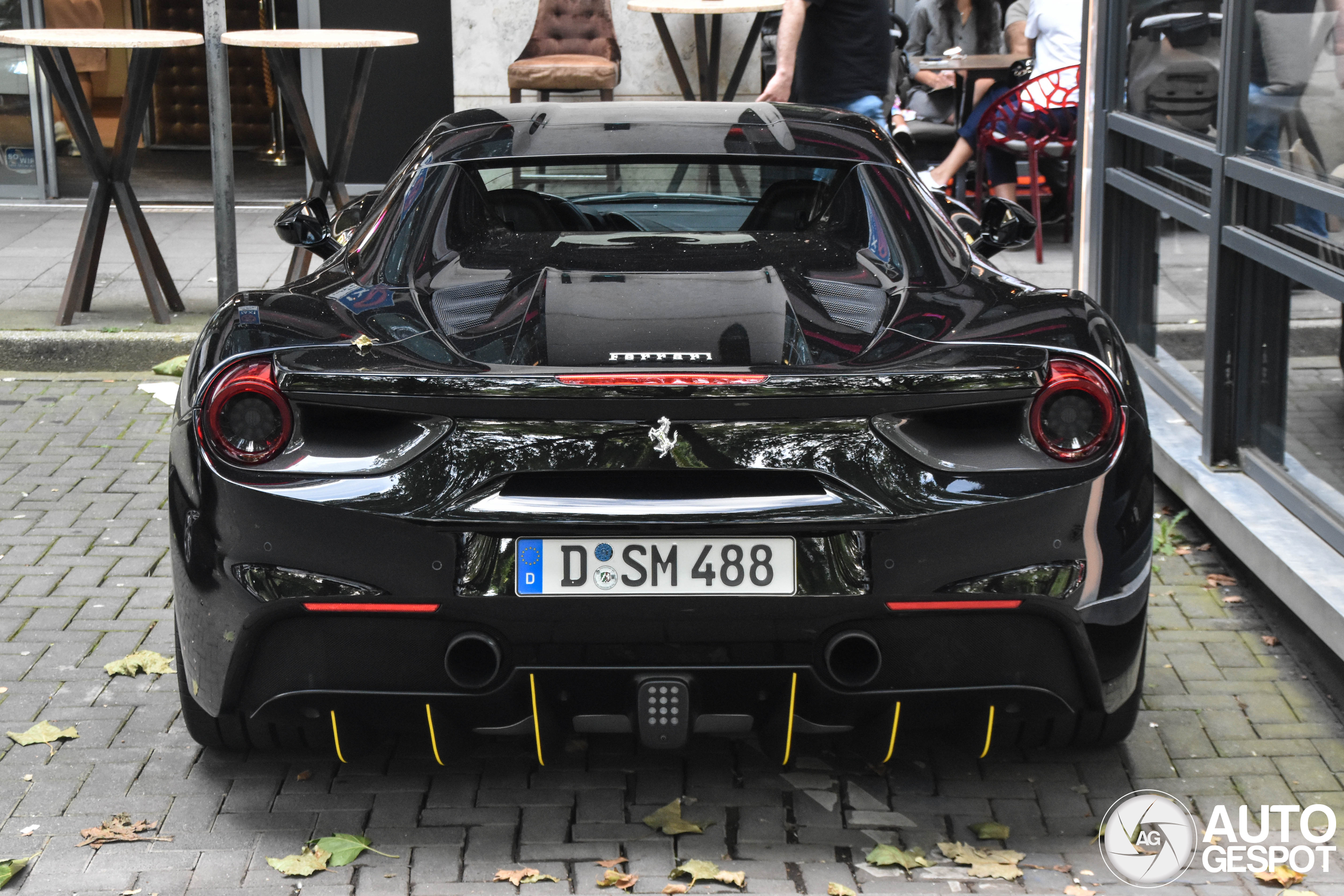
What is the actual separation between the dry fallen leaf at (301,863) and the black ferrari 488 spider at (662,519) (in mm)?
209

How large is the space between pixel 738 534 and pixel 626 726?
43 cm

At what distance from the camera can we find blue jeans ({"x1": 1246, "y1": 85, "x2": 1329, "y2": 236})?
443cm

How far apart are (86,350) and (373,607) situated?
16.8 feet

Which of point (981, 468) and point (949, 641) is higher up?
point (981, 468)

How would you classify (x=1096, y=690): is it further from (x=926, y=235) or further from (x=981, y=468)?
(x=926, y=235)

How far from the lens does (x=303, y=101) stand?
840 centimetres

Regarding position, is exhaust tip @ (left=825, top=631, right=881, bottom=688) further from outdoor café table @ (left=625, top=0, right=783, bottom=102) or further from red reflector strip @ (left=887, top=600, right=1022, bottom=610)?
outdoor café table @ (left=625, top=0, right=783, bottom=102)

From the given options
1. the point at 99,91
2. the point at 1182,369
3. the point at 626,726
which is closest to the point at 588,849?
the point at 626,726

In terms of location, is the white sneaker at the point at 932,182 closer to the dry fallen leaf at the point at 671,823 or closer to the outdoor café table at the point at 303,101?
the outdoor café table at the point at 303,101

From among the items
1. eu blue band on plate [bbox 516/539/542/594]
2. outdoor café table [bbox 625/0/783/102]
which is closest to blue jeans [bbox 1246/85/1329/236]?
eu blue band on plate [bbox 516/539/542/594]

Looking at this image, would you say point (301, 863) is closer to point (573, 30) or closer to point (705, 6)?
point (705, 6)

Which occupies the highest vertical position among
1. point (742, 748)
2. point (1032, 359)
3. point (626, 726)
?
point (1032, 359)

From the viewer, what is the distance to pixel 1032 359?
9.62 ft

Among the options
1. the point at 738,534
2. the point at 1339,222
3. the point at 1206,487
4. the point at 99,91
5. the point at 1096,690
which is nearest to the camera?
the point at 738,534
